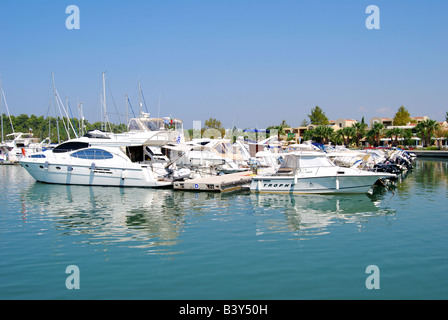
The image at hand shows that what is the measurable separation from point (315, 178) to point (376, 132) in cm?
6607

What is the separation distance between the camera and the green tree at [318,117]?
371 feet

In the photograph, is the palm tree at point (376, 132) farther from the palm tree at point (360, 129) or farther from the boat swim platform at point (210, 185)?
the boat swim platform at point (210, 185)

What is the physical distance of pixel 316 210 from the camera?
58.3ft

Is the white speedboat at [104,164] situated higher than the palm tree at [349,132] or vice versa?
the palm tree at [349,132]

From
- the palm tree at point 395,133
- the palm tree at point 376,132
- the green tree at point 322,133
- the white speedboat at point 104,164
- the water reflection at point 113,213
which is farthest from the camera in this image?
the green tree at point 322,133

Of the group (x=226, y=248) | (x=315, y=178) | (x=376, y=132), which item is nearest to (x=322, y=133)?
(x=376, y=132)

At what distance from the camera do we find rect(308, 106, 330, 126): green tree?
113 m

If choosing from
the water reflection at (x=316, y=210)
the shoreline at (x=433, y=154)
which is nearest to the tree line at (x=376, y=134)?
the shoreline at (x=433, y=154)

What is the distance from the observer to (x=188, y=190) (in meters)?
24.6

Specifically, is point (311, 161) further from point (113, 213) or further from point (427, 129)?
point (427, 129)

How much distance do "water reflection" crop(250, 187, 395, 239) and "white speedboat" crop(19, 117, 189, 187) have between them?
776 centimetres

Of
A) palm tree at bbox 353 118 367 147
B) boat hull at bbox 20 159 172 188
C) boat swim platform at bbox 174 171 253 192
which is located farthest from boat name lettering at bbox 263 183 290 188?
palm tree at bbox 353 118 367 147

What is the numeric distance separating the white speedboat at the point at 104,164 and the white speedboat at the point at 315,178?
7045mm

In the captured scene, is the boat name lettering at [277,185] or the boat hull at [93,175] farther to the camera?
the boat hull at [93,175]
